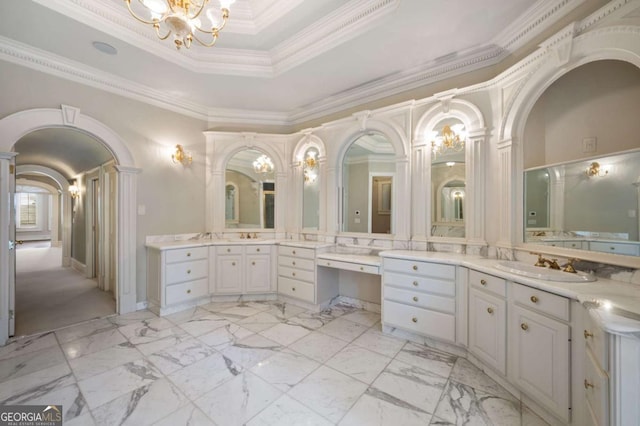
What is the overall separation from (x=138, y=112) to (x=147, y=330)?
2995 mm

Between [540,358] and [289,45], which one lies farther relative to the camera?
[289,45]

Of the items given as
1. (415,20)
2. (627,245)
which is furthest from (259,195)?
(627,245)

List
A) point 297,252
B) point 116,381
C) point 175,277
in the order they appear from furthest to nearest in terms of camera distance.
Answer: point 297,252
point 175,277
point 116,381

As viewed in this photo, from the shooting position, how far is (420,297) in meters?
2.79

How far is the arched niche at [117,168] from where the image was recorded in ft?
9.06

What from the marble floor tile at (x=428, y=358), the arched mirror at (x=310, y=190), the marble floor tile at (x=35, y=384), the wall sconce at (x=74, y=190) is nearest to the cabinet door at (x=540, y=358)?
the marble floor tile at (x=428, y=358)

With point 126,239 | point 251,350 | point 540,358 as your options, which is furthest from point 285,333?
point 126,239

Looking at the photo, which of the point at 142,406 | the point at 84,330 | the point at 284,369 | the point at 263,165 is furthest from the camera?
the point at 263,165

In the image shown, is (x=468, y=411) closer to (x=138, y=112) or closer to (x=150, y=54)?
(x=150, y=54)

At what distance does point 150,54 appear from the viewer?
2.97 meters

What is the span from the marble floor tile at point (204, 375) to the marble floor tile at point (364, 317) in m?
1.63

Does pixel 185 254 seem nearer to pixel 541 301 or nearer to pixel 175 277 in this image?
pixel 175 277

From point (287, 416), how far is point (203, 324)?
1.95 meters
